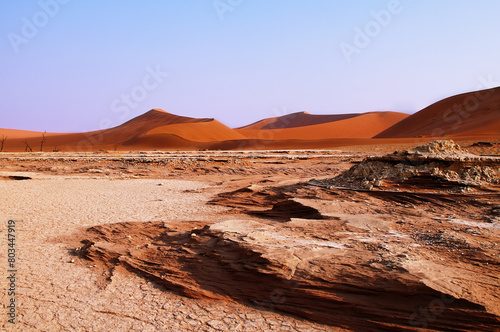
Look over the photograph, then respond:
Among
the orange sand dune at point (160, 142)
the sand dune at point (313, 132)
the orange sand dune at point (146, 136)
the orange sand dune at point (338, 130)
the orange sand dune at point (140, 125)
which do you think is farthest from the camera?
the orange sand dune at point (338, 130)

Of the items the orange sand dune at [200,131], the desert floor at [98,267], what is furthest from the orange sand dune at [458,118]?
the desert floor at [98,267]

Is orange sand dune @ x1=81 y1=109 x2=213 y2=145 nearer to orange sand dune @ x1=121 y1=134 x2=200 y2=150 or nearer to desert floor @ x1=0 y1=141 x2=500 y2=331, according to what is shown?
orange sand dune @ x1=121 y1=134 x2=200 y2=150

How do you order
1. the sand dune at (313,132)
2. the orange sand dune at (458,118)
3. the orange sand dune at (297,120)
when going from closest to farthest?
the orange sand dune at (458,118) < the sand dune at (313,132) < the orange sand dune at (297,120)

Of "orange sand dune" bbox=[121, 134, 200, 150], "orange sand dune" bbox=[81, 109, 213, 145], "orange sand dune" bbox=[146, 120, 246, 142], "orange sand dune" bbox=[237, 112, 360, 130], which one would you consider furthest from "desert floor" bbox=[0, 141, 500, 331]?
"orange sand dune" bbox=[237, 112, 360, 130]

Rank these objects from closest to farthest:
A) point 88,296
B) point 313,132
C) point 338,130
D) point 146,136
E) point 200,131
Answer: point 88,296 → point 146,136 → point 200,131 → point 313,132 → point 338,130

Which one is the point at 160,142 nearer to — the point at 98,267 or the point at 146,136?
the point at 146,136

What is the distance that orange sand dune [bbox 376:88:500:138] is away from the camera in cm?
4219

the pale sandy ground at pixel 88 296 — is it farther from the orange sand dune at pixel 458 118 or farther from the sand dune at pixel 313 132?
the orange sand dune at pixel 458 118

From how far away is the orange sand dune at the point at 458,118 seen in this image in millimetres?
42188

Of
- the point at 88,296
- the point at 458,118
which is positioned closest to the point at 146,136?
the point at 458,118

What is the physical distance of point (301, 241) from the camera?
496 cm

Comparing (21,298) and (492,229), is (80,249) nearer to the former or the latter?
(21,298)

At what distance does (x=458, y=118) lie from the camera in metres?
49.3

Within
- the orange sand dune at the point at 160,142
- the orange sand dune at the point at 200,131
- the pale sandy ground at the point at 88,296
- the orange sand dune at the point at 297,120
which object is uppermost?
the orange sand dune at the point at 297,120
